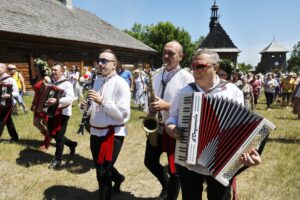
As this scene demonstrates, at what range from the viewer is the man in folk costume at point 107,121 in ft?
12.8

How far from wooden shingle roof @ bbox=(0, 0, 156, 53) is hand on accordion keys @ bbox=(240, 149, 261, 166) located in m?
14.8

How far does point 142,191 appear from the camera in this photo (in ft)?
16.6

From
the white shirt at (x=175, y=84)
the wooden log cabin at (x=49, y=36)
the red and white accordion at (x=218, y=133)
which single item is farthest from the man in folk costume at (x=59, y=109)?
the wooden log cabin at (x=49, y=36)

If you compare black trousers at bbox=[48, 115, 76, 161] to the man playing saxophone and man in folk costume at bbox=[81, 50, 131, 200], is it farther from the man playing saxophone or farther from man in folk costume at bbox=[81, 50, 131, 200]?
the man playing saxophone

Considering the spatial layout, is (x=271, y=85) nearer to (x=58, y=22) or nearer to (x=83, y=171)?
(x=83, y=171)

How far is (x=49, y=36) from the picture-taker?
1747 centimetres

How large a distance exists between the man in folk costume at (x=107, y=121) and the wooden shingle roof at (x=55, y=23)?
1265 cm

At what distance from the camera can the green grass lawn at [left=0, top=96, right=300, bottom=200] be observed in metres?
4.94

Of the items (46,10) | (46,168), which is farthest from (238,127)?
(46,10)

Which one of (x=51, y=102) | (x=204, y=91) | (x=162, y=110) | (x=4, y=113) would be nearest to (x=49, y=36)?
(x=4, y=113)

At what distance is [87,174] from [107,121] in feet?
7.15

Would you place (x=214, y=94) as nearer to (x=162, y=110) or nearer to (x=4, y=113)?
(x=162, y=110)

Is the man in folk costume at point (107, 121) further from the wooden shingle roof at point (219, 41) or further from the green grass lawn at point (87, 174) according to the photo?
the wooden shingle roof at point (219, 41)

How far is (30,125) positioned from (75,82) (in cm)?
566
